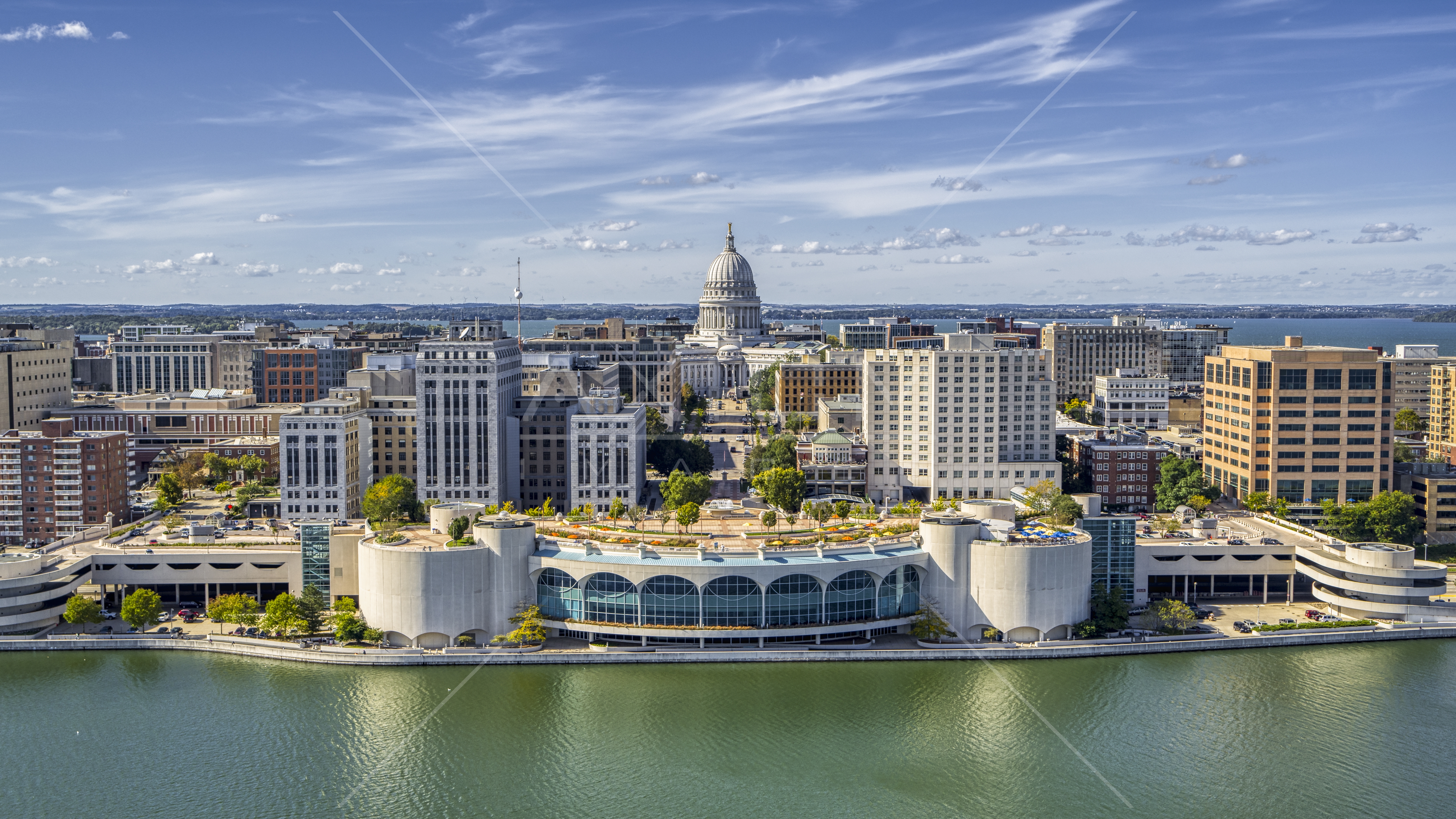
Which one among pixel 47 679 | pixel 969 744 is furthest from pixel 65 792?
pixel 969 744

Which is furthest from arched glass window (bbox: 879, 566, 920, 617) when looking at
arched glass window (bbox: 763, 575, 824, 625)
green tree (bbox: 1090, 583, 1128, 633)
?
green tree (bbox: 1090, 583, 1128, 633)

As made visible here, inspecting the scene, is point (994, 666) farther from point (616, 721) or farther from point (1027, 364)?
point (1027, 364)

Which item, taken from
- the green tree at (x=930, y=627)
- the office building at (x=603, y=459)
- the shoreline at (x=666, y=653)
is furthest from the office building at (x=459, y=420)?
the green tree at (x=930, y=627)

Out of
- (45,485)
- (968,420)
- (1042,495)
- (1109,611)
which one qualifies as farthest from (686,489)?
(45,485)

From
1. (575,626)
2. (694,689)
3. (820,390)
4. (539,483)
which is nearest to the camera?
(694,689)

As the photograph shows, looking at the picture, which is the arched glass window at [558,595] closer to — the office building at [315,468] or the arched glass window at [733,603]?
the arched glass window at [733,603]

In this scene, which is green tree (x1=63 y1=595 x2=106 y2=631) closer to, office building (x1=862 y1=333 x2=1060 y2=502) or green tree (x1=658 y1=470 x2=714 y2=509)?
green tree (x1=658 y1=470 x2=714 y2=509)
